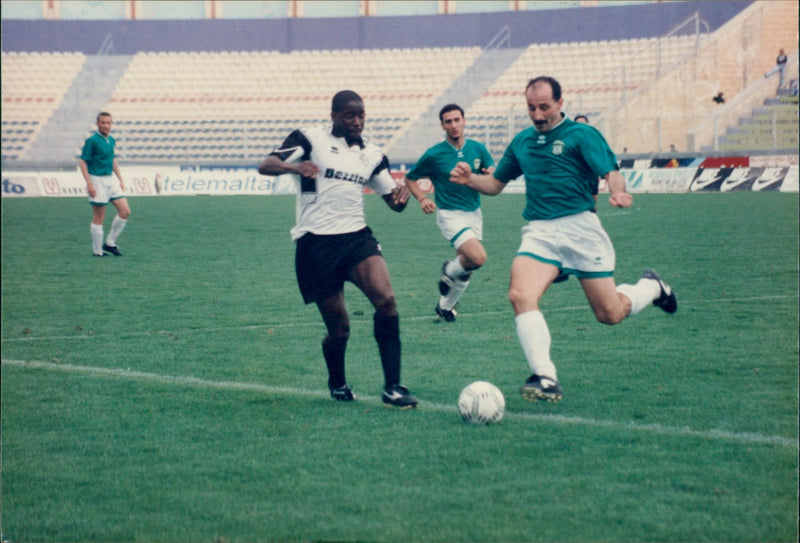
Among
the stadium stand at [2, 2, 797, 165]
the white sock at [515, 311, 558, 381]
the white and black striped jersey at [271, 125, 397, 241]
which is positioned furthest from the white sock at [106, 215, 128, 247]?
the stadium stand at [2, 2, 797, 165]

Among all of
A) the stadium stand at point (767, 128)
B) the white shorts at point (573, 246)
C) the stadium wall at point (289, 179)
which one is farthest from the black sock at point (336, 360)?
the stadium stand at point (767, 128)

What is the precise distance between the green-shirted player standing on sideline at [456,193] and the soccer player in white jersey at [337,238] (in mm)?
3444

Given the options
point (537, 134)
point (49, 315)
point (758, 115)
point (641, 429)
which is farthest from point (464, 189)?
point (758, 115)

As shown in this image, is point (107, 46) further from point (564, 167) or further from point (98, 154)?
point (564, 167)

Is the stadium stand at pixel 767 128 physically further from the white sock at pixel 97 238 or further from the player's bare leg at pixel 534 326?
the player's bare leg at pixel 534 326

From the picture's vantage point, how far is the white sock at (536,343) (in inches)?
236

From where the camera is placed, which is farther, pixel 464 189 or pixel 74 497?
pixel 464 189

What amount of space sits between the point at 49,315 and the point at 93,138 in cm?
647

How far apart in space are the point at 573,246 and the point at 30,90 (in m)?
47.1

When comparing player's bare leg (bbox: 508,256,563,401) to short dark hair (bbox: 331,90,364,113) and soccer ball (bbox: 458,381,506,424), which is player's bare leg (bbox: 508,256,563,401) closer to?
soccer ball (bbox: 458,381,506,424)

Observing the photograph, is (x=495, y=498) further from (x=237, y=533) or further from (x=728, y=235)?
(x=728, y=235)

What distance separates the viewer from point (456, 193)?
10.4m

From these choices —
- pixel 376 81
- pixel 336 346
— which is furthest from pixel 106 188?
pixel 376 81

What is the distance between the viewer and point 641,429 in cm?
548
